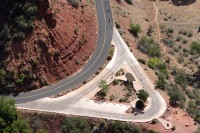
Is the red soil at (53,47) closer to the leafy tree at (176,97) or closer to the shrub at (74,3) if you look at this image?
the shrub at (74,3)

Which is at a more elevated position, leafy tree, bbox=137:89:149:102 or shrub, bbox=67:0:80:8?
shrub, bbox=67:0:80:8

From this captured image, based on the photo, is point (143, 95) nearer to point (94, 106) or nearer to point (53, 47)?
point (94, 106)

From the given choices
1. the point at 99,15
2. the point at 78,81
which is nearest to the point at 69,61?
the point at 78,81

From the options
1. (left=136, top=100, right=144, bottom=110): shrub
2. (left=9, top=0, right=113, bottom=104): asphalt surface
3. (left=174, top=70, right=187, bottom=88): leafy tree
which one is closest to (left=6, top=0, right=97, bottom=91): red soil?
(left=9, top=0, right=113, bottom=104): asphalt surface

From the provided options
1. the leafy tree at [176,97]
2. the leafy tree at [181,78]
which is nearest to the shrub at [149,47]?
the leafy tree at [181,78]

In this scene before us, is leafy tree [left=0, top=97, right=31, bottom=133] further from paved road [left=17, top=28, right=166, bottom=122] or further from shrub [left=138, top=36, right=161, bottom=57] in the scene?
shrub [left=138, top=36, right=161, bottom=57]

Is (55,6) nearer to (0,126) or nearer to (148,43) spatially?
(148,43)

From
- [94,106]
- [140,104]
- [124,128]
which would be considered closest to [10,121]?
[94,106]
